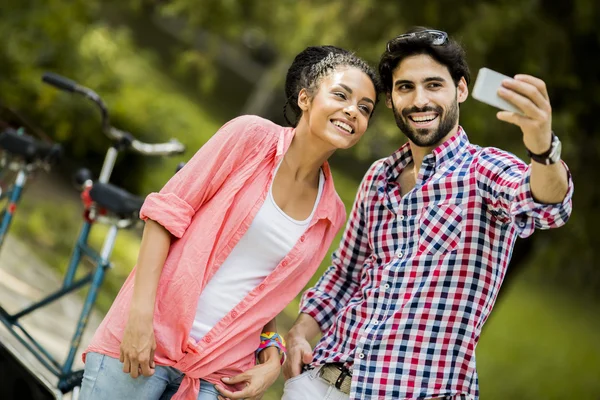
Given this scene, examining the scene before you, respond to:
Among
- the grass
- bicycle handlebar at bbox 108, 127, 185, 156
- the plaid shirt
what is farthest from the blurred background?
the plaid shirt

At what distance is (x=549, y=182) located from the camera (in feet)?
6.04

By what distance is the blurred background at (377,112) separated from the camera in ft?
16.4

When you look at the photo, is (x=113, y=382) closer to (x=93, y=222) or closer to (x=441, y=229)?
(x=441, y=229)

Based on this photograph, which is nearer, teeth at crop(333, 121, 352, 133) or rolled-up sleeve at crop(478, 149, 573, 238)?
rolled-up sleeve at crop(478, 149, 573, 238)

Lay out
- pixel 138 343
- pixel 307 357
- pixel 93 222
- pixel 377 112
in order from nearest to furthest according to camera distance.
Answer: pixel 138 343 → pixel 307 357 → pixel 93 222 → pixel 377 112

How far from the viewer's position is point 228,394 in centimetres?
226

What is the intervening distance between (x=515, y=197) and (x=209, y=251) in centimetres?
81

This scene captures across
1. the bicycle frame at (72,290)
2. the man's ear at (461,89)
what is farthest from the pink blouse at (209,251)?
the bicycle frame at (72,290)

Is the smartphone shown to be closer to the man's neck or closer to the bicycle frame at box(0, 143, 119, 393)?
the man's neck

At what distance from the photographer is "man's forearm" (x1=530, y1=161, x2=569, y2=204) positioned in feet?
5.99

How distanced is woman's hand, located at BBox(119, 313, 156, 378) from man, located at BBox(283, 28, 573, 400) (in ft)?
1.75

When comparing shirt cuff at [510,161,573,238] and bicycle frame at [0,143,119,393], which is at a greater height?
shirt cuff at [510,161,573,238]

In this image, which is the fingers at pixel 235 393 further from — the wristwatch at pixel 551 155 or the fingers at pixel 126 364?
the wristwatch at pixel 551 155

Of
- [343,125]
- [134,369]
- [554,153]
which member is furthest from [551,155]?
[134,369]
